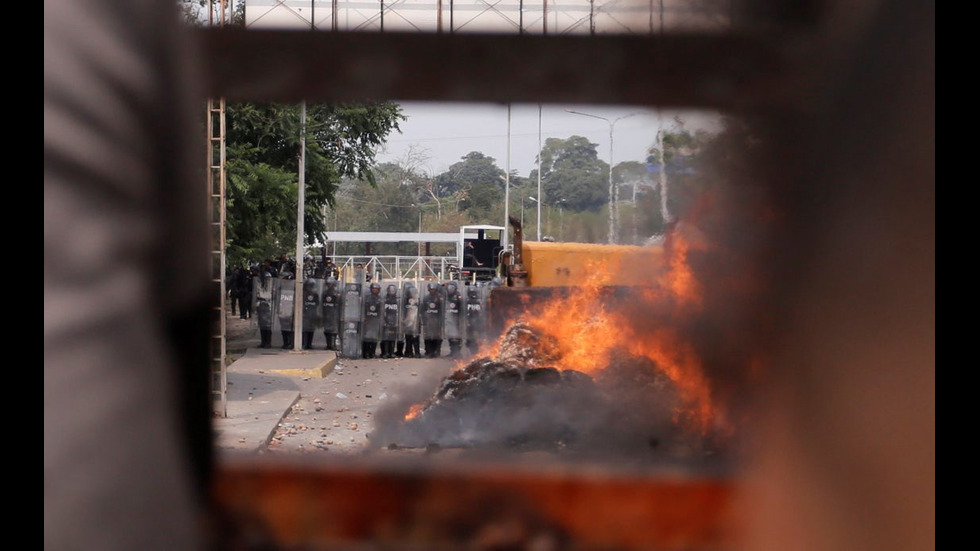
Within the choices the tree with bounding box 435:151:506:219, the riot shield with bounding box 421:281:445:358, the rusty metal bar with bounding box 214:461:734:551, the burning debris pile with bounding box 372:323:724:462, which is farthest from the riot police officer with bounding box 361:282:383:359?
the tree with bounding box 435:151:506:219

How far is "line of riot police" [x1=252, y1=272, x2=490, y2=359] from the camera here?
49.8 ft

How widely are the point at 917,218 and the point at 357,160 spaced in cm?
1600

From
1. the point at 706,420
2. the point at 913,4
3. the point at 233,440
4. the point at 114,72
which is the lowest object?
the point at 233,440

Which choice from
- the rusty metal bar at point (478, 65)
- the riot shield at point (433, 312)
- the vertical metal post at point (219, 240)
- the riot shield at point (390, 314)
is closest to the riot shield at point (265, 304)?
the riot shield at point (390, 314)

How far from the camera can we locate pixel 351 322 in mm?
15344

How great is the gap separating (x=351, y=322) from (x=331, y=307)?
64 centimetres

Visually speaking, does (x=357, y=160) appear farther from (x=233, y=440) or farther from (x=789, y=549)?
(x=789, y=549)

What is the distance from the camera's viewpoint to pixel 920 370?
3.20 metres

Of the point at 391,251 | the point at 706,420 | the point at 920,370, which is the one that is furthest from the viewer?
the point at 391,251

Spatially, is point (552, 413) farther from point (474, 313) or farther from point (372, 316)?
point (372, 316)

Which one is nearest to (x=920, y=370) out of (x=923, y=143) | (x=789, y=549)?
(x=923, y=143)

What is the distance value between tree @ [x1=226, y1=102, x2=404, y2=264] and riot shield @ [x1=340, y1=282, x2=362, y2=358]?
168 cm

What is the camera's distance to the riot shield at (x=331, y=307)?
15.7 meters

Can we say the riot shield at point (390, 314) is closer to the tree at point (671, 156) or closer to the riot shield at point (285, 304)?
the riot shield at point (285, 304)
